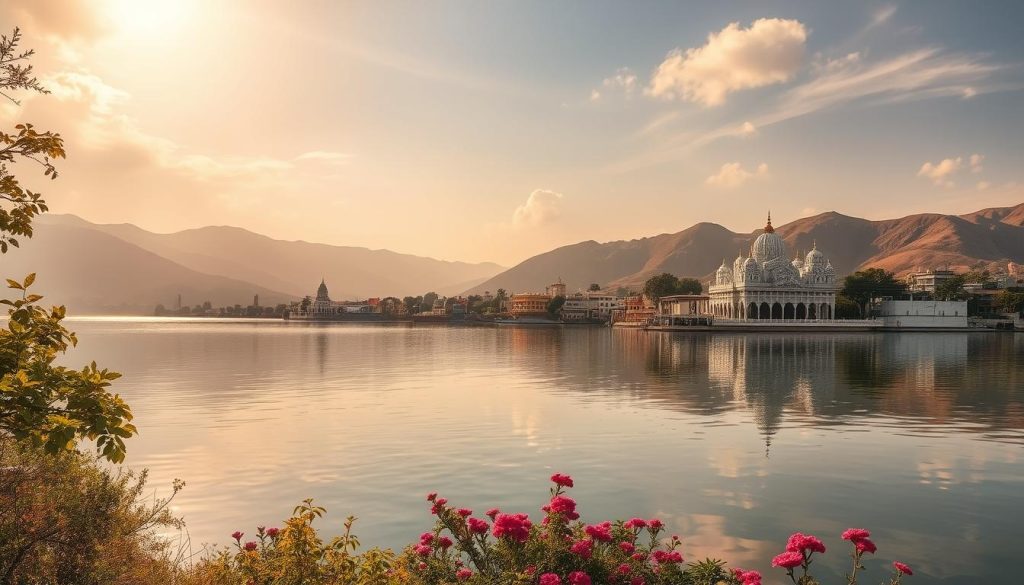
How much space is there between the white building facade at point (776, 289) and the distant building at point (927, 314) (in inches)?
516

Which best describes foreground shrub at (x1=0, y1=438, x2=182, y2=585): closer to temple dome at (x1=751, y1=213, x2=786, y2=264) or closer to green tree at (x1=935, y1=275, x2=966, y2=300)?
temple dome at (x1=751, y1=213, x2=786, y2=264)

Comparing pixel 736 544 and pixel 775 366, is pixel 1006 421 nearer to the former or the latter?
pixel 736 544

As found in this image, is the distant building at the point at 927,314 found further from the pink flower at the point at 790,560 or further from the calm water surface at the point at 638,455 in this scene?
the pink flower at the point at 790,560

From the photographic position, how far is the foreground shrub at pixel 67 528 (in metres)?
7.94

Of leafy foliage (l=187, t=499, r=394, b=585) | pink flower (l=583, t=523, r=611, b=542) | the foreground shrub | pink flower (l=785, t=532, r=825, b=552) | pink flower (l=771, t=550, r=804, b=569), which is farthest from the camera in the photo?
pink flower (l=583, t=523, r=611, b=542)

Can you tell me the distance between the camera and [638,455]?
2020 cm

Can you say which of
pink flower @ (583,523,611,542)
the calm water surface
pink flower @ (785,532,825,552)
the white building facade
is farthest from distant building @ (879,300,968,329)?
pink flower @ (785,532,825,552)

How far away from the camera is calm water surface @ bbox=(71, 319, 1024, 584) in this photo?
13.7m

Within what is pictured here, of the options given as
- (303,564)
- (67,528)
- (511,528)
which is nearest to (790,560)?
(511,528)

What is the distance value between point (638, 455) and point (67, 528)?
1500 cm

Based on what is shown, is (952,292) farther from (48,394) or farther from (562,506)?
(48,394)

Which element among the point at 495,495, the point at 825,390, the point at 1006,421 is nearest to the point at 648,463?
the point at 495,495

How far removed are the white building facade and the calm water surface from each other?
114648mm

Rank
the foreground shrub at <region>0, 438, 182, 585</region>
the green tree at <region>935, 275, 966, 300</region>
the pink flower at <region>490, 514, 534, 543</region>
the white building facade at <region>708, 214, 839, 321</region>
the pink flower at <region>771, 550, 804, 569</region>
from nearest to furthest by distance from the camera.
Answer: the pink flower at <region>771, 550, 804, 569</region>
the pink flower at <region>490, 514, 534, 543</region>
the foreground shrub at <region>0, 438, 182, 585</region>
the white building facade at <region>708, 214, 839, 321</region>
the green tree at <region>935, 275, 966, 300</region>
